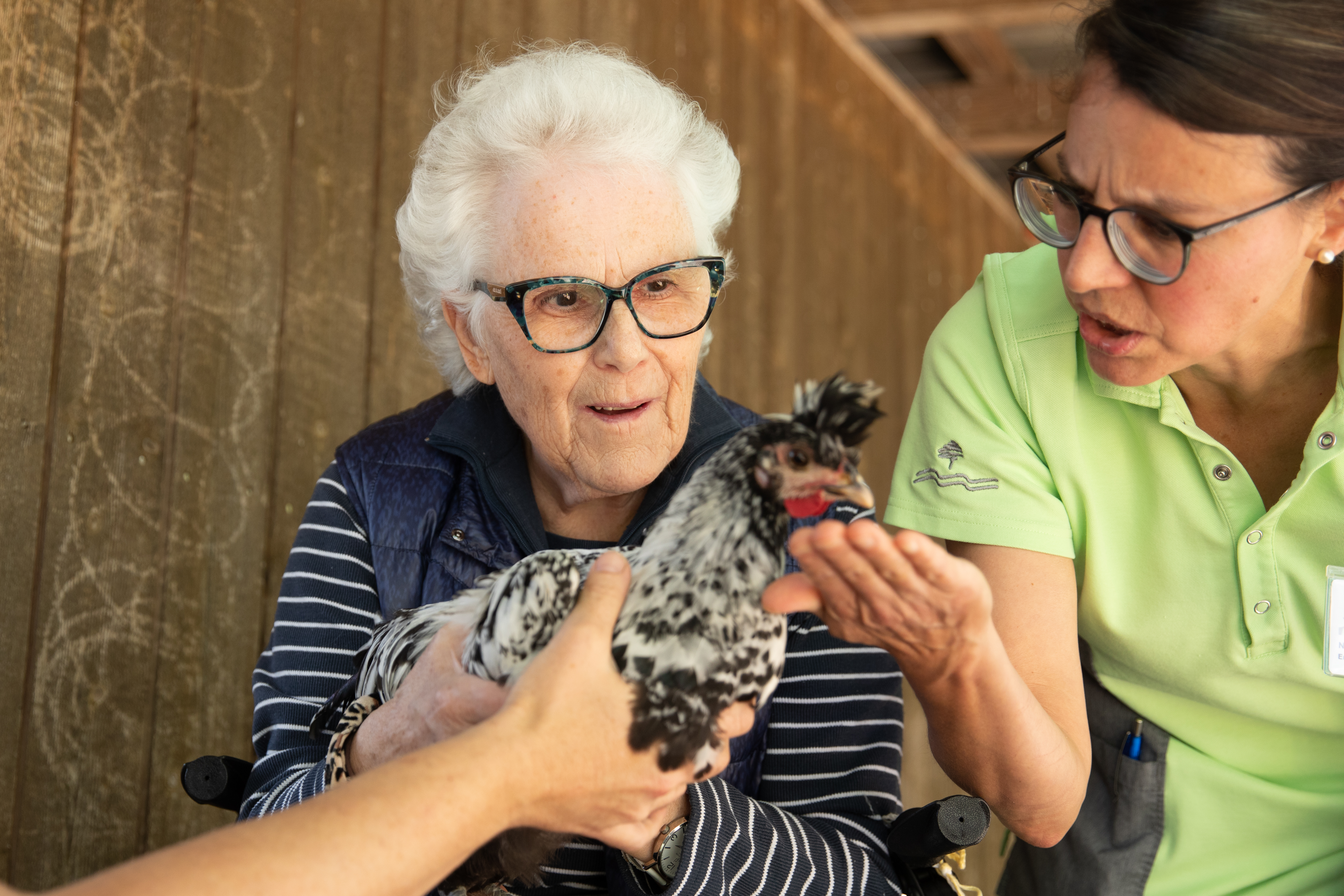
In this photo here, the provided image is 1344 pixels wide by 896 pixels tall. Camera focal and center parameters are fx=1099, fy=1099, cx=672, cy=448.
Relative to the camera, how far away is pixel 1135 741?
6.23 ft

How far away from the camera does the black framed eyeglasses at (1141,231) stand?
147 cm

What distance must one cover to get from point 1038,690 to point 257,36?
216 centimetres

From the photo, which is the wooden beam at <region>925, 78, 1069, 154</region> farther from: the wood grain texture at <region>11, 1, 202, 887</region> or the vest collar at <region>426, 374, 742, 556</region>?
the wood grain texture at <region>11, 1, 202, 887</region>

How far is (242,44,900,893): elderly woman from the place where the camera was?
1.78 m

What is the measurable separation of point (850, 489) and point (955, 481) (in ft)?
1.50

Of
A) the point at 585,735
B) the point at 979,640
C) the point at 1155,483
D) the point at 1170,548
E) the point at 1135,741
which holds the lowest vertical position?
the point at 1135,741

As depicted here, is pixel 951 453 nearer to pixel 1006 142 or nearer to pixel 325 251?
pixel 325 251

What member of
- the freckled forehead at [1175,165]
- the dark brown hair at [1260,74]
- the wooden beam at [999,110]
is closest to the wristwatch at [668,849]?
the freckled forehead at [1175,165]

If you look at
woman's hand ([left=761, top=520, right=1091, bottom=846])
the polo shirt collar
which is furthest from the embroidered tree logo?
the polo shirt collar

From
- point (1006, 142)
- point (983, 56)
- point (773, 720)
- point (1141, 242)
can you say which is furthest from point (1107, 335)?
point (1006, 142)

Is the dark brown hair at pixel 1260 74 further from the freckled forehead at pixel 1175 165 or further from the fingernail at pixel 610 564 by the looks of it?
the fingernail at pixel 610 564

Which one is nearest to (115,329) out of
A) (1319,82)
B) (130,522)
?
(130,522)

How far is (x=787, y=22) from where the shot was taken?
193 inches

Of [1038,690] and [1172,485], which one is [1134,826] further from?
[1172,485]
